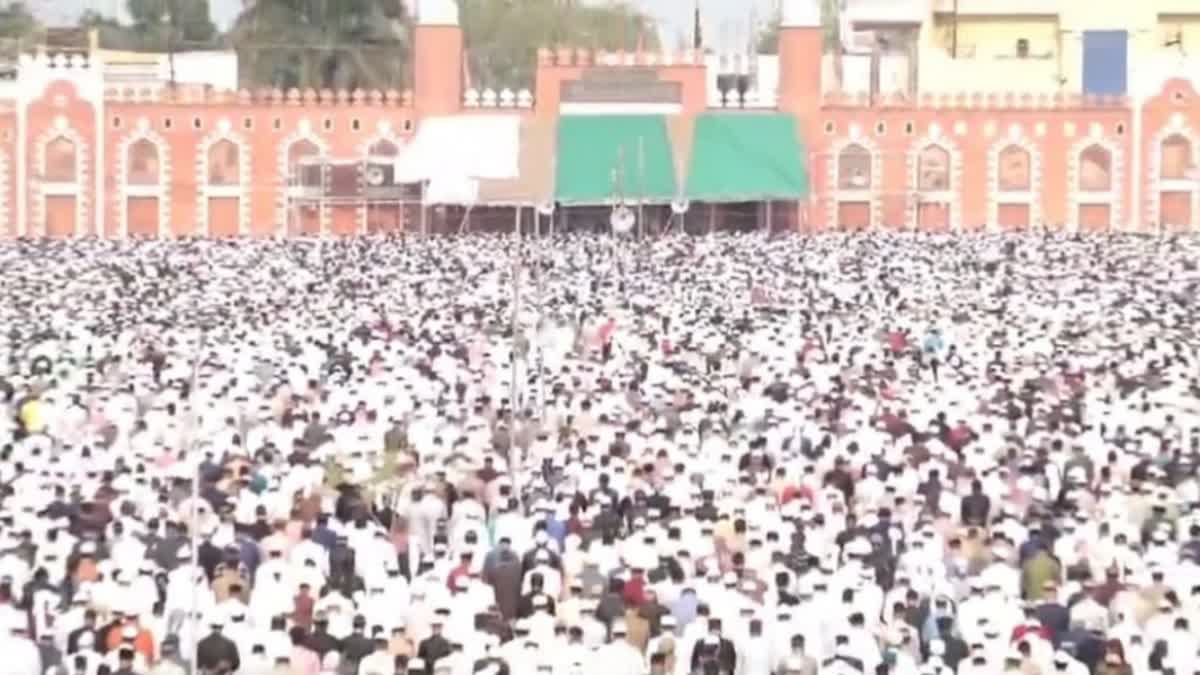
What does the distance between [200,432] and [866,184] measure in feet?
106

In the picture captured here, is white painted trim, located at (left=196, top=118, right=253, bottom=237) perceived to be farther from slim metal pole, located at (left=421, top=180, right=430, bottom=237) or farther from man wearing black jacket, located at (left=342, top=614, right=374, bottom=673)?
man wearing black jacket, located at (left=342, top=614, right=374, bottom=673)

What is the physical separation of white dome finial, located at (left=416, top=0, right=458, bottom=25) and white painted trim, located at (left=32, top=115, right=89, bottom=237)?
6.28 meters

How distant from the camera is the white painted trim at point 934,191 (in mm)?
51812

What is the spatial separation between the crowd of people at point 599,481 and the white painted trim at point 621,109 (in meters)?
16.2

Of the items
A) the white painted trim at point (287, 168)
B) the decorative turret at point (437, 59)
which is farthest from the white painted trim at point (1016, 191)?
the white painted trim at point (287, 168)

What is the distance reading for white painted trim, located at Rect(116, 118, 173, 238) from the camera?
51500 mm

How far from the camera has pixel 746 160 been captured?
4981 centimetres

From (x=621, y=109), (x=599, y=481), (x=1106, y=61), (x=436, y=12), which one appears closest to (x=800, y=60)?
(x=621, y=109)

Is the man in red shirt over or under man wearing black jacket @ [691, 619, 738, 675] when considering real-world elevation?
over

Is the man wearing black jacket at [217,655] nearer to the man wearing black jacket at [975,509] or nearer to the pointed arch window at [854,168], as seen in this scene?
the man wearing black jacket at [975,509]

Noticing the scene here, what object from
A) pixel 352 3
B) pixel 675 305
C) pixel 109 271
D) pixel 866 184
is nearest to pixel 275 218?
pixel 352 3

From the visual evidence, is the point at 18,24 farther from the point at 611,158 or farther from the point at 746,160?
the point at 746,160

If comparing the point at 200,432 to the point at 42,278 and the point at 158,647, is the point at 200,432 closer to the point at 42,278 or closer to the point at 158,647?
the point at 158,647

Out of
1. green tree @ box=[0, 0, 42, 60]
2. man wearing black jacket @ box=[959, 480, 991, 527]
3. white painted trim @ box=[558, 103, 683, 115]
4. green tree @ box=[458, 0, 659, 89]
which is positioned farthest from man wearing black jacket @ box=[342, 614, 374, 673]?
green tree @ box=[458, 0, 659, 89]
